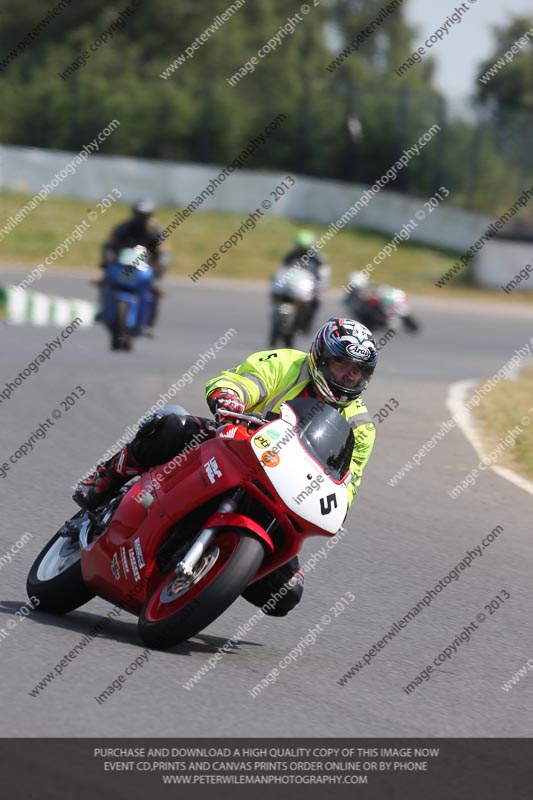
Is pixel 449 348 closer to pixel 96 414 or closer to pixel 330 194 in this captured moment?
pixel 96 414

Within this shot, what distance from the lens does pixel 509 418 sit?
1327 cm

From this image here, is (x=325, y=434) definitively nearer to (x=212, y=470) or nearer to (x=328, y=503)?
(x=328, y=503)

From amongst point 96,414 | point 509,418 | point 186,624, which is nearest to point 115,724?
point 186,624

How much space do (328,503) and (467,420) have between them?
8296mm

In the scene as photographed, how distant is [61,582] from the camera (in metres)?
5.98

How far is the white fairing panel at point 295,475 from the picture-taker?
5344 mm

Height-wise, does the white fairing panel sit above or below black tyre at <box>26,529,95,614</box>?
above

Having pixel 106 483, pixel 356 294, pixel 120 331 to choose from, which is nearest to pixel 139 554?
pixel 106 483

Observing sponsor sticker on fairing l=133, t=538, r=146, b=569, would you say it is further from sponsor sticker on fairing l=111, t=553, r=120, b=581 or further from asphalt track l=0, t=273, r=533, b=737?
asphalt track l=0, t=273, r=533, b=737

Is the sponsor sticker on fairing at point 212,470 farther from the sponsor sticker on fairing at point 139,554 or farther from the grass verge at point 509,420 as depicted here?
the grass verge at point 509,420

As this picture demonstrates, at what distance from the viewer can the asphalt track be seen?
484 cm

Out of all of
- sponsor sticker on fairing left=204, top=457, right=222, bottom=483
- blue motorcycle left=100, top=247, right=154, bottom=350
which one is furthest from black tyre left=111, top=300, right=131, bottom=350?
sponsor sticker on fairing left=204, top=457, right=222, bottom=483

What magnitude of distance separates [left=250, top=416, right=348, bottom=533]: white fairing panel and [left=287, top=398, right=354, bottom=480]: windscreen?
0.07 metres

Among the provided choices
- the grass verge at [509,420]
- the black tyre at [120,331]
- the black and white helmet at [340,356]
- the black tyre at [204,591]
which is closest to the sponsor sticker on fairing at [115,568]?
the black tyre at [204,591]
